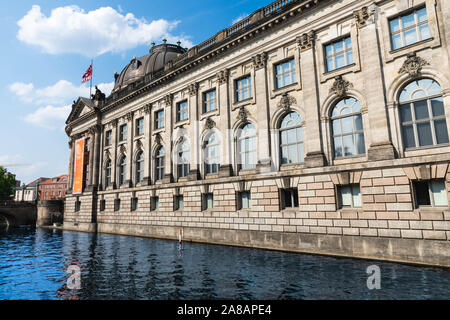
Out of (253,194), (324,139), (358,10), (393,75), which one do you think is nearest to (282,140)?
(324,139)

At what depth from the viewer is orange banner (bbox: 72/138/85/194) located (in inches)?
1588

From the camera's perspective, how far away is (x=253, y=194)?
20188 mm

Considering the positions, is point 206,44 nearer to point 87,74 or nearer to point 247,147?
point 247,147

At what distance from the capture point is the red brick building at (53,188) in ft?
352

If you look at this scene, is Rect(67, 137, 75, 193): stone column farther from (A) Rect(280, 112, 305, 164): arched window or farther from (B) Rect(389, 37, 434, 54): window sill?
(B) Rect(389, 37, 434, 54): window sill

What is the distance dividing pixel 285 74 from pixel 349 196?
10.0 metres

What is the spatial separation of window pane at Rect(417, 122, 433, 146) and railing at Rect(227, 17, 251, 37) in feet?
50.4

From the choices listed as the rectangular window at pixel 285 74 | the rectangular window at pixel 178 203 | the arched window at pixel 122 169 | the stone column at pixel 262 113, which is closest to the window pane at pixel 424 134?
the rectangular window at pixel 285 74

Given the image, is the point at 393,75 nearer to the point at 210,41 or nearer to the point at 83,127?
the point at 210,41

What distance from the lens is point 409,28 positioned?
602 inches

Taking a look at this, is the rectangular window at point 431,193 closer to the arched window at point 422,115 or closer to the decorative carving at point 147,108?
the arched window at point 422,115

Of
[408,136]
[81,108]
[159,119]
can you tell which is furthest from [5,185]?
[408,136]

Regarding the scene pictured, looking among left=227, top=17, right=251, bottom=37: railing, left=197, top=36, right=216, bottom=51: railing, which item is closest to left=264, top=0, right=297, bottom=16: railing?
left=227, top=17, right=251, bottom=37: railing
